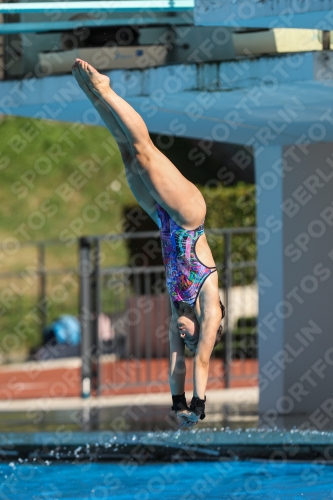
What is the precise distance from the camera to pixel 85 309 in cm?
1194

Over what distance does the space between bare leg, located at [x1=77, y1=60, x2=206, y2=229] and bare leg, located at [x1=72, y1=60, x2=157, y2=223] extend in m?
0.07

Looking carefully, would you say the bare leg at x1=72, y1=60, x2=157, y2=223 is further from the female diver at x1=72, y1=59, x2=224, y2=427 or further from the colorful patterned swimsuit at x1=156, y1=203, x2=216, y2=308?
the colorful patterned swimsuit at x1=156, y1=203, x2=216, y2=308

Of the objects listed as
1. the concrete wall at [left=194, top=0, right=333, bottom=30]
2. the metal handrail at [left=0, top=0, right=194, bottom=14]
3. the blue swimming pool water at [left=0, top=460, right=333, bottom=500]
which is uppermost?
the metal handrail at [left=0, top=0, right=194, bottom=14]

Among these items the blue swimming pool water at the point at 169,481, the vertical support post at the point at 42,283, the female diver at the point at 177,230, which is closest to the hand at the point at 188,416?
the female diver at the point at 177,230

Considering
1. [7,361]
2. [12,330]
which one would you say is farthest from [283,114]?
[12,330]

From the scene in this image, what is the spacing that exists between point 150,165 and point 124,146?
26cm

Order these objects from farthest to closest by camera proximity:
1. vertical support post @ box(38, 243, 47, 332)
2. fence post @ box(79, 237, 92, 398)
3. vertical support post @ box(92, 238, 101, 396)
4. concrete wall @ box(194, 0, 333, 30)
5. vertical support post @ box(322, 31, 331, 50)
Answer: vertical support post @ box(38, 243, 47, 332) → vertical support post @ box(92, 238, 101, 396) → fence post @ box(79, 237, 92, 398) → vertical support post @ box(322, 31, 331, 50) → concrete wall @ box(194, 0, 333, 30)

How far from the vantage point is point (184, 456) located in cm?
852

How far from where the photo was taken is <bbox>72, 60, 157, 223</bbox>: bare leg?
5625 mm

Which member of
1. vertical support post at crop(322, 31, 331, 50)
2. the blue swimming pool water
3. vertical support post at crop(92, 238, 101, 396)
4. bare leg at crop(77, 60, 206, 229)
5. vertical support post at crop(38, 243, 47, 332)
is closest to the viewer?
bare leg at crop(77, 60, 206, 229)

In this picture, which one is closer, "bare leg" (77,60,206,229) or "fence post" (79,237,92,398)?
"bare leg" (77,60,206,229)

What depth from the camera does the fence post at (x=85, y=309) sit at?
38.7ft

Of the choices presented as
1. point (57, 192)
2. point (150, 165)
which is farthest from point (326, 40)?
point (57, 192)

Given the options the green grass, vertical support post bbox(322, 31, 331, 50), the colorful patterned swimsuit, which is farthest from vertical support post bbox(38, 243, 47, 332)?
the colorful patterned swimsuit
